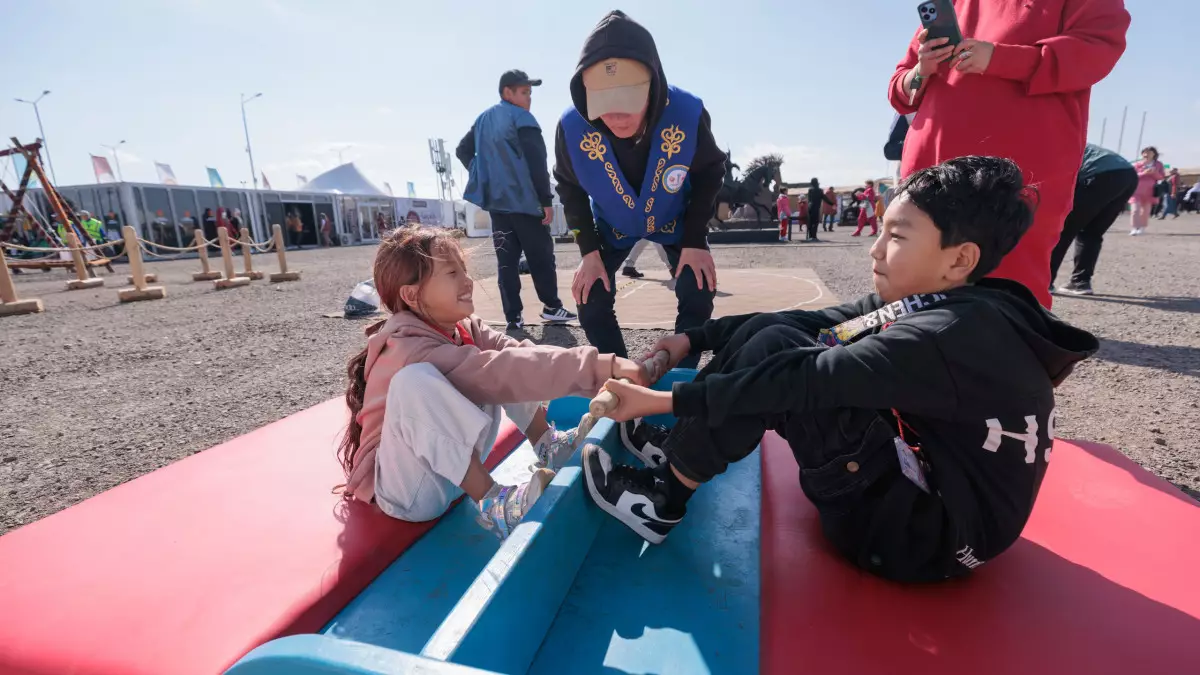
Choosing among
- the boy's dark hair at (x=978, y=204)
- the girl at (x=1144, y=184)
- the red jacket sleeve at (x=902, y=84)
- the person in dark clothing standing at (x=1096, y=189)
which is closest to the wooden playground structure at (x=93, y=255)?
the red jacket sleeve at (x=902, y=84)

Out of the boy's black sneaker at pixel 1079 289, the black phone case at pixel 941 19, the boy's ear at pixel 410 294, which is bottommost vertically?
the boy's black sneaker at pixel 1079 289

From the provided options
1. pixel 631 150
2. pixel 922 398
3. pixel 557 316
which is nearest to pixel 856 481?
pixel 922 398

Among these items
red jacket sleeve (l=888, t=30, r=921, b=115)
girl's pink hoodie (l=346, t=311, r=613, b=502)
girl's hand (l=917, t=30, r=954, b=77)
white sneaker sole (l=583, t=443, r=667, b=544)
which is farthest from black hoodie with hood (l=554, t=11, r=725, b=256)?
white sneaker sole (l=583, t=443, r=667, b=544)

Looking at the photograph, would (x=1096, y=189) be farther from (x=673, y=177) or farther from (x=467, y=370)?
(x=467, y=370)

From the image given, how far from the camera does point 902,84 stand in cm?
186

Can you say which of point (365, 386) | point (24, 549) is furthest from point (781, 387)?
point (24, 549)

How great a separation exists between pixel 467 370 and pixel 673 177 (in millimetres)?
1215

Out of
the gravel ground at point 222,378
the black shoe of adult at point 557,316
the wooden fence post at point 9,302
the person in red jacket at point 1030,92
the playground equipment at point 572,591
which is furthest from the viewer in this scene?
the wooden fence post at point 9,302

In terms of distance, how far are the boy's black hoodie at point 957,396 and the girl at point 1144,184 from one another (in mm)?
13365

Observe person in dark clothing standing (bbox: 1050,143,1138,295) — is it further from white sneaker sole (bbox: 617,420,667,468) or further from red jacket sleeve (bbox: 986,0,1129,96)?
white sneaker sole (bbox: 617,420,667,468)

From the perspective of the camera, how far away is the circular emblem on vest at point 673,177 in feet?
7.20

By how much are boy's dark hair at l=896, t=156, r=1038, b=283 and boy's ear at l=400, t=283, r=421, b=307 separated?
3.90ft

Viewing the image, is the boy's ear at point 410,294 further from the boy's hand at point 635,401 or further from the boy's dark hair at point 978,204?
the boy's dark hair at point 978,204

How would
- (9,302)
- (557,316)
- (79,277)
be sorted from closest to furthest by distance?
1. (557,316)
2. (9,302)
3. (79,277)
